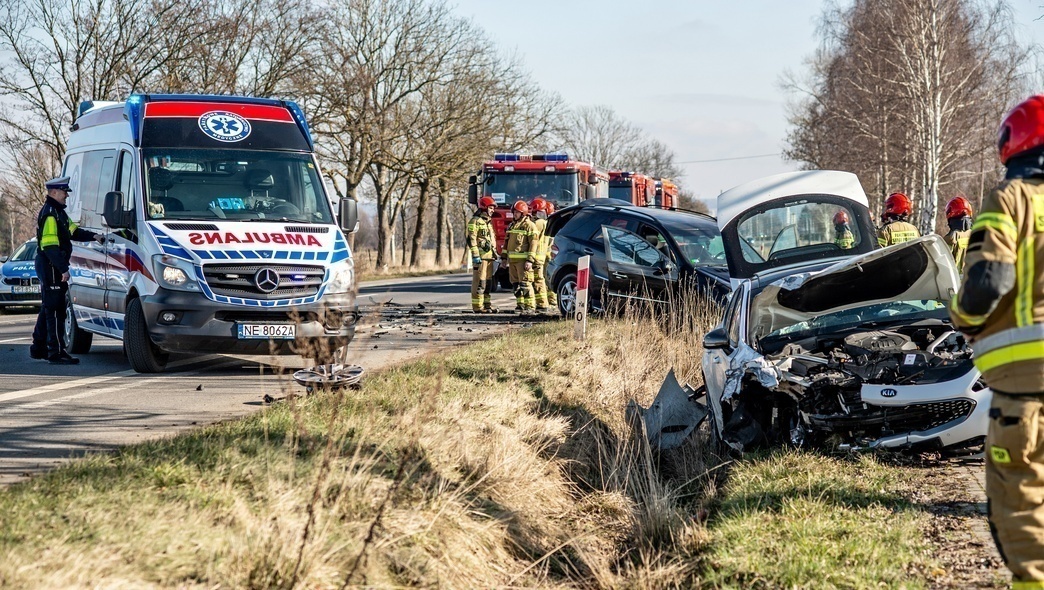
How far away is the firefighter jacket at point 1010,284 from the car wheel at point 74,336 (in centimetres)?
1013

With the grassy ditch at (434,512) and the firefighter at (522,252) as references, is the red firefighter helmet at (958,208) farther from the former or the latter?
the firefighter at (522,252)

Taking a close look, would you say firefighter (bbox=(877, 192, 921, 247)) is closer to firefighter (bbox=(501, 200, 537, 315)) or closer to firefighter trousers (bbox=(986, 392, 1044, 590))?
firefighter (bbox=(501, 200, 537, 315))

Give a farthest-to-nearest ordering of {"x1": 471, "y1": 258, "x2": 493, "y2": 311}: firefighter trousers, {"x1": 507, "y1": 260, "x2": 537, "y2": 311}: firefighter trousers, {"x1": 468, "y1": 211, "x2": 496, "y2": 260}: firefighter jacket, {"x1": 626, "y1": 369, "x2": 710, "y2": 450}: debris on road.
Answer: {"x1": 471, "y1": 258, "x2": 493, "y2": 311}: firefighter trousers
{"x1": 468, "y1": 211, "x2": 496, "y2": 260}: firefighter jacket
{"x1": 507, "y1": 260, "x2": 537, "y2": 311}: firefighter trousers
{"x1": 626, "y1": 369, "x2": 710, "y2": 450}: debris on road

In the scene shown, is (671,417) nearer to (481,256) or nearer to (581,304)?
(581,304)

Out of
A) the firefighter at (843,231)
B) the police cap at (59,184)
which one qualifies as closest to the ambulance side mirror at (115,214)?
the police cap at (59,184)

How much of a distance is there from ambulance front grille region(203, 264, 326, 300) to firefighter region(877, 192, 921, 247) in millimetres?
6446

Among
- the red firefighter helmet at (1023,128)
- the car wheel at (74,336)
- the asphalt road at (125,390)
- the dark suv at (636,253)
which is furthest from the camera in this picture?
the dark suv at (636,253)

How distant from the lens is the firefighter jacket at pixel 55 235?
10.4 metres

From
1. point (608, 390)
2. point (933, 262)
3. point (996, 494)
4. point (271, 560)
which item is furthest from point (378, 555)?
point (608, 390)

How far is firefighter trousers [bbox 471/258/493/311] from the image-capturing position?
16375mm

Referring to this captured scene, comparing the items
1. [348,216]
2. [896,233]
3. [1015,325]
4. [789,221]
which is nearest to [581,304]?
[348,216]

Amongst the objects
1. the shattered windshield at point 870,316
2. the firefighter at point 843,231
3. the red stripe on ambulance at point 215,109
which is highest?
the red stripe on ambulance at point 215,109

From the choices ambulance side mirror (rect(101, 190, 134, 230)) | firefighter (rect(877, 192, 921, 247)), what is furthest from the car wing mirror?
ambulance side mirror (rect(101, 190, 134, 230))

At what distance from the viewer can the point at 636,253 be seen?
45.5 feet
